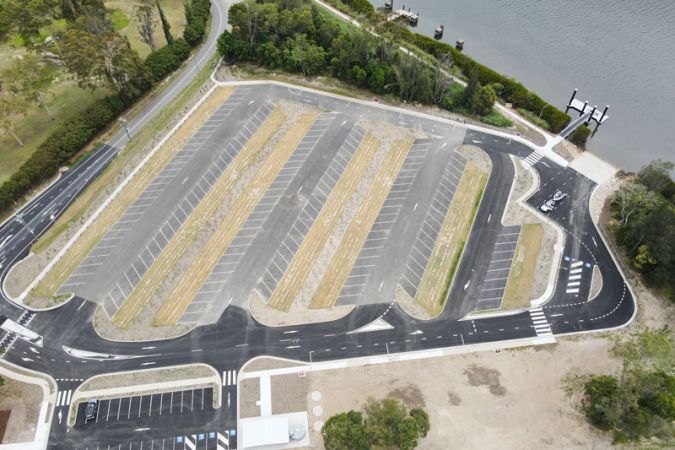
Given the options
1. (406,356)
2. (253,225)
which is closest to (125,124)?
(253,225)

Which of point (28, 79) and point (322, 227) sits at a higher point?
point (28, 79)

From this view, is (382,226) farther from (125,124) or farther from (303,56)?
(125,124)

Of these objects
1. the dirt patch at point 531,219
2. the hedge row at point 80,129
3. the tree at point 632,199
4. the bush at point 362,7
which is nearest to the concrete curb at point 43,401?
the hedge row at point 80,129

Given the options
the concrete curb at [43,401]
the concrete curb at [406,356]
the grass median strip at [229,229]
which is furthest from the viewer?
the grass median strip at [229,229]

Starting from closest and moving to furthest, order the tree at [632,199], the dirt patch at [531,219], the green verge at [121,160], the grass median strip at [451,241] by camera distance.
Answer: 1. the grass median strip at [451,241]
2. the dirt patch at [531,219]
3. the tree at [632,199]
4. the green verge at [121,160]

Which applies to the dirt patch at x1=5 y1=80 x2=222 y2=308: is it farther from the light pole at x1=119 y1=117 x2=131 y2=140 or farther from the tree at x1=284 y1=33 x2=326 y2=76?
the tree at x1=284 y1=33 x2=326 y2=76

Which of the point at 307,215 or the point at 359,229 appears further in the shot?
the point at 307,215

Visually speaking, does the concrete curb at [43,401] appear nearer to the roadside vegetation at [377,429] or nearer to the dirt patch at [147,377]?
the dirt patch at [147,377]
